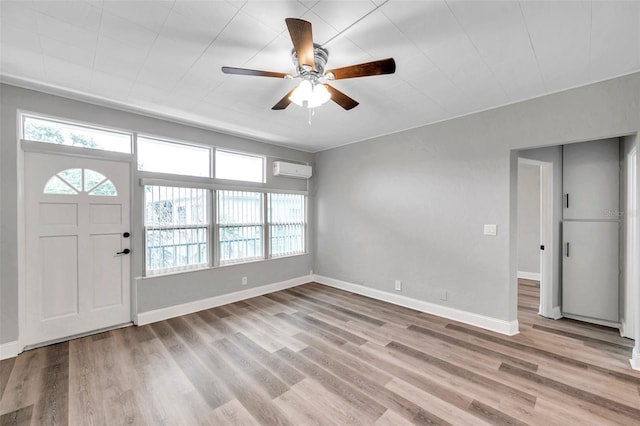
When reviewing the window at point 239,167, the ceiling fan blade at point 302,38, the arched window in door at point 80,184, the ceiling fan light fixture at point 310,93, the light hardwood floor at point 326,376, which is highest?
the ceiling fan blade at point 302,38

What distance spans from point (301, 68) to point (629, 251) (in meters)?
3.88

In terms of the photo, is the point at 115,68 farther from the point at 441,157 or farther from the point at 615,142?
the point at 615,142

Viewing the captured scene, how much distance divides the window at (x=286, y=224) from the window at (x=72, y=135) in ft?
7.52

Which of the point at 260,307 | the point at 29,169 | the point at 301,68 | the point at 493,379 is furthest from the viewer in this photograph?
the point at 260,307

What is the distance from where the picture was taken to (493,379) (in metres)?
2.25

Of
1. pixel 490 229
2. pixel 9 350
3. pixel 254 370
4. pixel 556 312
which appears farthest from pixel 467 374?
pixel 9 350

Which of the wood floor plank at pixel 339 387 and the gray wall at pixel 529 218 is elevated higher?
the gray wall at pixel 529 218

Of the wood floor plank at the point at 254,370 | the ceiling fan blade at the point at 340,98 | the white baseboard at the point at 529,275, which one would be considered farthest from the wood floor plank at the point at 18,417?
the white baseboard at the point at 529,275

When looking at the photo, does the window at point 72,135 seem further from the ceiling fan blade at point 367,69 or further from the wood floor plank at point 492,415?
the wood floor plank at point 492,415

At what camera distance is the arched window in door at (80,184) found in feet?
9.39

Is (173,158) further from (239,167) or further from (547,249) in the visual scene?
(547,249)

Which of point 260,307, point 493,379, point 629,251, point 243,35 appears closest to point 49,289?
point 260,307

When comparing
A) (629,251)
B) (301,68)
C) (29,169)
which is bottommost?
(629,251)

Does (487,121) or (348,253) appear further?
(348,253)
